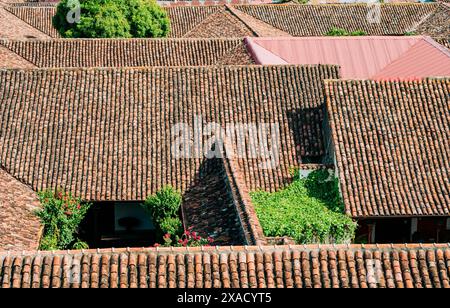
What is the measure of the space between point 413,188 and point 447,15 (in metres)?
36.0

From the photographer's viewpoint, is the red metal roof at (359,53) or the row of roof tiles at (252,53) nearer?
the red metal roof at (359,53)

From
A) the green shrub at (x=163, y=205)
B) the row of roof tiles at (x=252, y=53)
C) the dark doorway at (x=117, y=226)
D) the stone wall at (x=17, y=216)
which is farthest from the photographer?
the row of roof tiles at (x=252, y=53)

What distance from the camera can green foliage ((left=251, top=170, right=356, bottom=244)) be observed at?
25.6 meters

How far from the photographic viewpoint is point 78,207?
92.4ft

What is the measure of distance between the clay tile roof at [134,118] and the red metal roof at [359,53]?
6.04m

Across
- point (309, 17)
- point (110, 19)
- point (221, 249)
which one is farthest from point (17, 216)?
point (309, 17)

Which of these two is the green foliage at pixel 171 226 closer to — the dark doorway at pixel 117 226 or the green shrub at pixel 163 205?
the green shrub at pixel 163 205

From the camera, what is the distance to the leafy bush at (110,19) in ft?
167

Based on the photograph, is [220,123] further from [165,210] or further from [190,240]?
[190,240]

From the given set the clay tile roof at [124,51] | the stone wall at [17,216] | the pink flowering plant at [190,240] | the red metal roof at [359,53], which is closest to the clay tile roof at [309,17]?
the clay tile roof at [124,51]

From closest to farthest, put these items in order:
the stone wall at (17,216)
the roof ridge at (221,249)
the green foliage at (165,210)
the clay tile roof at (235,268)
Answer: the clay tile roof at (235,268) → the roof ridge at (221,249) → the stone wall at (17,216) → the green foliage at (165,210)

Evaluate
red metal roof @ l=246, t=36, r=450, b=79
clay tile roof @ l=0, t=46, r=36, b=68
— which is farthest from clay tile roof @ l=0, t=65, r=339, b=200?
clay tile roof @ l=0, t=46, r=36, b=68

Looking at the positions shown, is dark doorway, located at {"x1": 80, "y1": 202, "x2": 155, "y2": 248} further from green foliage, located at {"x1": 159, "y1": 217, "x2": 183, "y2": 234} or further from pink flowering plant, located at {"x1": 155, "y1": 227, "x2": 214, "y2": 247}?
pink flowering plant, located at {"x1": 155, "y1": 227, "x2": 214, "y2": 247}

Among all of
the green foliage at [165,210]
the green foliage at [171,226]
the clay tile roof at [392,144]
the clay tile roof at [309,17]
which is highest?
the clay tile roof at [309,17]
